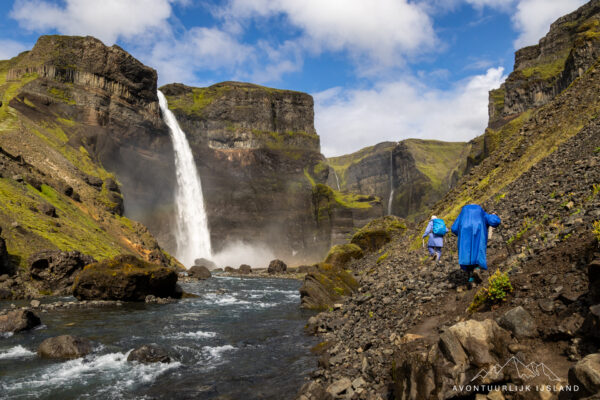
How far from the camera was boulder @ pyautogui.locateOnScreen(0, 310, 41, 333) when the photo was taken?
593 inches

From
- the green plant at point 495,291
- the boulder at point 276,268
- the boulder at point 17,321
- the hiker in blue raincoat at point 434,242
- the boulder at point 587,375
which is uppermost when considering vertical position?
the hiker in blue raincoat at point 434,242

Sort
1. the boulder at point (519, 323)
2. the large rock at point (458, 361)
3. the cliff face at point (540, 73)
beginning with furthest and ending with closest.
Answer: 1. the cliff face at point (540, 73)
2. the boulder at point (519, 323)
3. the large rock at point (458, 361)

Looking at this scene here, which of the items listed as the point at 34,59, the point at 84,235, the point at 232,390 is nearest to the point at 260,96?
the point at 34,59

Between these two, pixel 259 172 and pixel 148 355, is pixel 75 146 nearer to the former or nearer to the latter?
pixel 259 172

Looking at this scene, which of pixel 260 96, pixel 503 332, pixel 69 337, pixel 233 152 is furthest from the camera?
pixel 260 96

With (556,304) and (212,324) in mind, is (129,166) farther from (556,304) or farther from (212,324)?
(556,304)

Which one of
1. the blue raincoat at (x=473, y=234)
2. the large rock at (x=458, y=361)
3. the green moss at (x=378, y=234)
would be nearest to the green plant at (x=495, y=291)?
the large rock at (x=458, y=361)

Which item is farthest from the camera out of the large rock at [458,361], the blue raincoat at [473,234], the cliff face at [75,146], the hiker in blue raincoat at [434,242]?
the cliff face at [75,146]

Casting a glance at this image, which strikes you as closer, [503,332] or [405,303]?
[503,332]

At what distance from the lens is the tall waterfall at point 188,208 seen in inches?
3551

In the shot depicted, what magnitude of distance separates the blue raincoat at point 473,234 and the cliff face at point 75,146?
31178mm

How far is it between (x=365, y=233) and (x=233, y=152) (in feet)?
257

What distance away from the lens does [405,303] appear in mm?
11180

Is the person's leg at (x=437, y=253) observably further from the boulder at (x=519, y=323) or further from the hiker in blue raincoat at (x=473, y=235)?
the boulder at (x=519, y=323)
